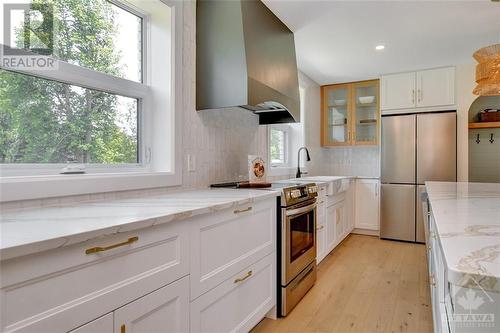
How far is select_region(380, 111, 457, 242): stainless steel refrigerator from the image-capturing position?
3.78m

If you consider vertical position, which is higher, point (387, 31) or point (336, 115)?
point (387, 31)

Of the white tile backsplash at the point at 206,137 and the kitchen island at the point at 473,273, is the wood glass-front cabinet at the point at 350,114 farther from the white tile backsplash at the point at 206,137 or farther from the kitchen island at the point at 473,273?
the kitchen island at the point at 473,273

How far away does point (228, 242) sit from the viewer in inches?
60.9

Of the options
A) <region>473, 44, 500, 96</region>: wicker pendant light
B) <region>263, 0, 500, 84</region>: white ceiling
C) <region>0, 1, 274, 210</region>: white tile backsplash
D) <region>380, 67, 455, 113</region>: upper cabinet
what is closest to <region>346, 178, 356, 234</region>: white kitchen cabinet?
<region>380, 67, 455, 113</region>: upper cabinet

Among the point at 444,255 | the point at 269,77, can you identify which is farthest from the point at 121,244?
the point at 269,77

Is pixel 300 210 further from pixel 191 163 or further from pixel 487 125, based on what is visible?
pixel 487 125

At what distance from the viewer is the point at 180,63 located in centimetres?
199

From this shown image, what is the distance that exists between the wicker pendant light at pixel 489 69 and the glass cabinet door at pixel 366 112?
2.23 meters

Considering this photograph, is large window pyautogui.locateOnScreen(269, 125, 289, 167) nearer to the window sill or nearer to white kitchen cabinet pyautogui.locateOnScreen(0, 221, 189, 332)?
the window sill

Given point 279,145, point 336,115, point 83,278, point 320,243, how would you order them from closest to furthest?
point 83,278 < point 320,243 < point 279,145 < point 336,115

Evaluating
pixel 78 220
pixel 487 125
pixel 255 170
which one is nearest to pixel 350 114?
pixel 487 125

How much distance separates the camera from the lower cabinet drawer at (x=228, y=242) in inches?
52.5

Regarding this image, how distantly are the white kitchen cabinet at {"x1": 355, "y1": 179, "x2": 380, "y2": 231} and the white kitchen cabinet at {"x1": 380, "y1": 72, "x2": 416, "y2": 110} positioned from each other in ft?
3.70

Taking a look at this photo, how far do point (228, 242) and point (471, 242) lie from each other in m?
1.10
